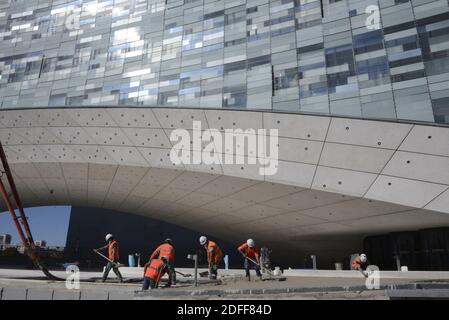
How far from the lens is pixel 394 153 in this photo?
43.8 ft

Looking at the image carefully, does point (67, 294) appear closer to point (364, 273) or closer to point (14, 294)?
point (14, 294)

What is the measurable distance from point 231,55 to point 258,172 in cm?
693

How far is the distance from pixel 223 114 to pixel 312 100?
4.33 m

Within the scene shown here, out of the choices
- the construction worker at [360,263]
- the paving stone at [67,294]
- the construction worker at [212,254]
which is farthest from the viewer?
the construction worker at [360,263]

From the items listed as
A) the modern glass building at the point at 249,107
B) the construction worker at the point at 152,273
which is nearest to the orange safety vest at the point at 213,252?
the construction worker at the point at 152,273

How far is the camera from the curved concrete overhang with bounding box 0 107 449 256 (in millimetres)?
13539

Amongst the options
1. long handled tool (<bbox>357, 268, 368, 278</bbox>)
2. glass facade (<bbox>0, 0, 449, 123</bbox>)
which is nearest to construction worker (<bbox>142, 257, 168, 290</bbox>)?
long handled tool (<bbox>357, 268, 368, 278</bbox>)

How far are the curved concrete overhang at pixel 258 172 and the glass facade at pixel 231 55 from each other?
3.53ft

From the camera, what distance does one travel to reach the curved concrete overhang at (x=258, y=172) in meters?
13.5

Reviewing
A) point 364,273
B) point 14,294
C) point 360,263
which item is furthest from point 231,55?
point 14,294

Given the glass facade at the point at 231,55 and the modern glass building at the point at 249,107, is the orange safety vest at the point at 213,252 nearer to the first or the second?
the modern glass building at the point at 249,107

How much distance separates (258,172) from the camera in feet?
52.3

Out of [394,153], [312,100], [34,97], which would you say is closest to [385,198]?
[394,153]
